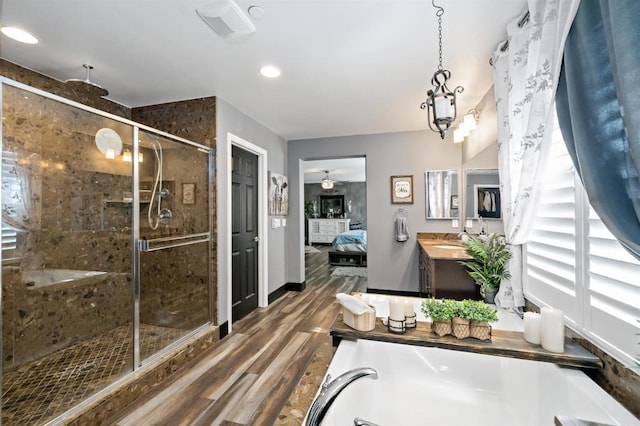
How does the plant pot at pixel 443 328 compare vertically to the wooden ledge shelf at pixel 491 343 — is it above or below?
above

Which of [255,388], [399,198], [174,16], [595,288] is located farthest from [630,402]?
[399,198]

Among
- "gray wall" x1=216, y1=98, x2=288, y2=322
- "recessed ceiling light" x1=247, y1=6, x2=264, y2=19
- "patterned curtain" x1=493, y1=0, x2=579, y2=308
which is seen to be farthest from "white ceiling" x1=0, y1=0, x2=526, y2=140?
"patterned curtain" x1=493, y1=0, x2=579, y2=308

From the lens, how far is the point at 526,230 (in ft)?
5.21

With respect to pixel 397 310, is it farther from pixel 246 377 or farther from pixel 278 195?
pixel 278 195

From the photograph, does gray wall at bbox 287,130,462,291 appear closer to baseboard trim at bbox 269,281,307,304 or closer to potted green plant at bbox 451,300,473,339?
baseboard trim at bbox 269,281,307,304

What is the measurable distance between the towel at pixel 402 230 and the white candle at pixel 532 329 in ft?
9.06

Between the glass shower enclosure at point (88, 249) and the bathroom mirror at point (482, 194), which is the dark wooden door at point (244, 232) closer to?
the glass shower enclosure at point (88, 249)

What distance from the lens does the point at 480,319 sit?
134 cm

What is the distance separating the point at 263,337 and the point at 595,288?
8.90 feet

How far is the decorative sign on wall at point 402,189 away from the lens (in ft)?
13.7

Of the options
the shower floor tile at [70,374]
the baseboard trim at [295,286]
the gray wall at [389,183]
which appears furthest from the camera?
the baseboard trim at [295,286]

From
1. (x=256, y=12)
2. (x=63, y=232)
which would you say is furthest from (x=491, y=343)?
(x=63, y=232)

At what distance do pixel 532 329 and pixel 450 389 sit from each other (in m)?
0.50

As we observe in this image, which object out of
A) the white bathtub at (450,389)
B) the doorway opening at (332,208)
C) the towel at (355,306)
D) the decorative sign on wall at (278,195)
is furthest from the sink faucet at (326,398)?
the doorway opening at (332,208)
